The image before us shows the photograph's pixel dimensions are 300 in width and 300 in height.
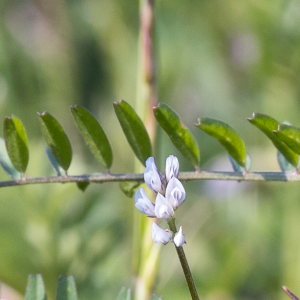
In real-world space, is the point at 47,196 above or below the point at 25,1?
below

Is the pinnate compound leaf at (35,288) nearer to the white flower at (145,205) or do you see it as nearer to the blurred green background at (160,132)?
the white flower at (145,205)

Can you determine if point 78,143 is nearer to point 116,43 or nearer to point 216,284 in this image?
point 116,43

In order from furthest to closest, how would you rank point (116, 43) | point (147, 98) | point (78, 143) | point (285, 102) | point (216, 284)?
point (116, 43), point (78, 143), point (285, 102), point (216, 284), point (147, 98)

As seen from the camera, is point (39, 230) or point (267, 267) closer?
point (39, 230)

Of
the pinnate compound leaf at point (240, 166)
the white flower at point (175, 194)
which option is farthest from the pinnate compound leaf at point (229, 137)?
the white flower at point (175, 194)

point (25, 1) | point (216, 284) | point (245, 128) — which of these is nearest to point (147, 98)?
point (216, 284)

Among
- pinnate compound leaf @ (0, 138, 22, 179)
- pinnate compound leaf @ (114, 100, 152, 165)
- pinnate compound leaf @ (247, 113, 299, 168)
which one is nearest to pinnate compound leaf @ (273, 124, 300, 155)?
pinnate compound leaf @ (247, 113, 299, 168)

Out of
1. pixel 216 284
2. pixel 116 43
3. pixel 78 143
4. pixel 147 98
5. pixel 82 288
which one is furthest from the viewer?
pixel 116 43

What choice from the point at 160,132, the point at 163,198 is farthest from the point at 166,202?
the point at 160,132
